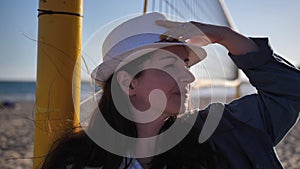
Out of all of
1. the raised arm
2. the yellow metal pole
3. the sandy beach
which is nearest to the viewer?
the yellow metal pole

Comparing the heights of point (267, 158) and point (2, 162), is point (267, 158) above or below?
above

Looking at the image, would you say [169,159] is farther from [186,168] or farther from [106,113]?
[106,113]

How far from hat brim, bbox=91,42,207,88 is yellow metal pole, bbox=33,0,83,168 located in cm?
11

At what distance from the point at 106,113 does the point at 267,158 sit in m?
0.65

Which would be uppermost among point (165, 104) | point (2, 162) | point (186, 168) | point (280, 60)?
point (280, 60)

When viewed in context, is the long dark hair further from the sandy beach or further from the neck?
the sandy beach

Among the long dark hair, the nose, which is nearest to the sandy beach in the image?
the long dark hair

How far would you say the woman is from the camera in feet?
5.61

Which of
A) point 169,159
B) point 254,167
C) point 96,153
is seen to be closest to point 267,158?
point 254,167

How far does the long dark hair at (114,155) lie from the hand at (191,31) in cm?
15

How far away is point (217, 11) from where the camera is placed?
4.61 m

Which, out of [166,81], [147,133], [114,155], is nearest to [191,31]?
[166,81]

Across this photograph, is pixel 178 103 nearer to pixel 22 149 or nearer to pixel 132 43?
pixel 132 43

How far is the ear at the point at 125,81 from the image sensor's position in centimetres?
183
